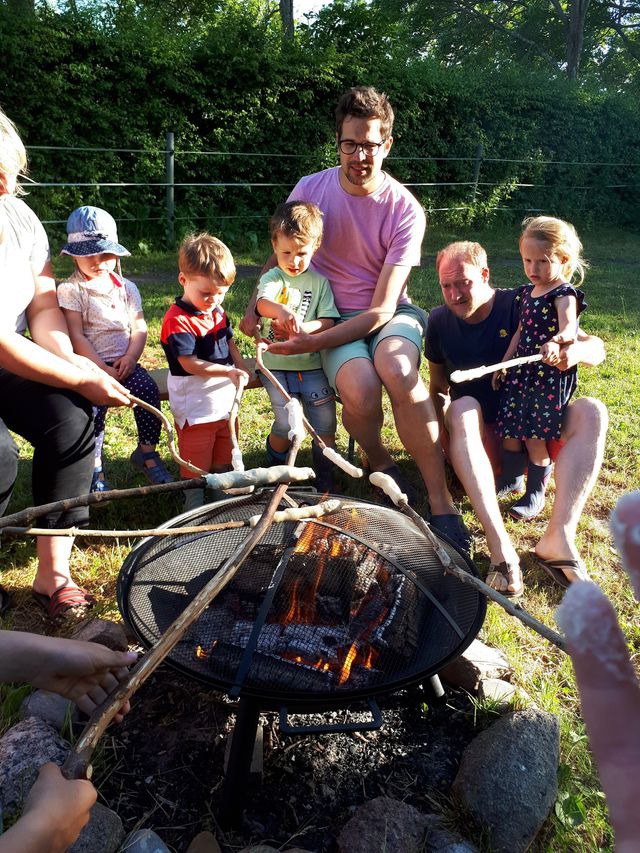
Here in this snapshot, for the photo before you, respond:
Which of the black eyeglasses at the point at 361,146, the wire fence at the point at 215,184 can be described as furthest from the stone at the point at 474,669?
the wire fence at the point at 215,184

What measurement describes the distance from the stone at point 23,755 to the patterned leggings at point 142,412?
1274mm

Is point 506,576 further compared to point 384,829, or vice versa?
point 506,576

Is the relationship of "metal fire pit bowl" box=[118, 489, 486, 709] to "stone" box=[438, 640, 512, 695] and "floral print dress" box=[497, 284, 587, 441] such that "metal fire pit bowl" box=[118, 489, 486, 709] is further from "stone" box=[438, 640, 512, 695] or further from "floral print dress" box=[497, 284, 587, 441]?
"floral print dress" box=[497, 284, 587, 441]

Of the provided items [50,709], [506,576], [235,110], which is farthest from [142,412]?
[235,110]

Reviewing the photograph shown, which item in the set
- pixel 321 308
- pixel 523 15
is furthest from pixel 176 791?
pixel 523 15

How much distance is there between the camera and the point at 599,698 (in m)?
0.57

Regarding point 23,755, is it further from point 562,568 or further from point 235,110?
point 235,110

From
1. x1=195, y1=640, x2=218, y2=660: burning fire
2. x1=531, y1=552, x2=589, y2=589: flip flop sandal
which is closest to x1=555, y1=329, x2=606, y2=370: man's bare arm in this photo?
x1=531, y1=552, x2=589, y2=589: flip flop sandal

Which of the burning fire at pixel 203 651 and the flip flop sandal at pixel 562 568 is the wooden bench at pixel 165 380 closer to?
the flip flop sandal at pixel 562 568

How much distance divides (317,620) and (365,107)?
2054 mm

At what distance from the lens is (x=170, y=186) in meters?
7.63

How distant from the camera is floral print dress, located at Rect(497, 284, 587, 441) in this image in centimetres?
254

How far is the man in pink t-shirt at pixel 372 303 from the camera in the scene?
2.63m

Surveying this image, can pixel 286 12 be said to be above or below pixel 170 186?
above
